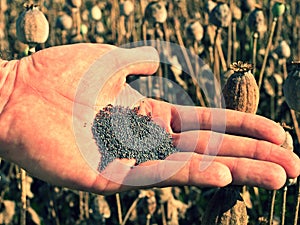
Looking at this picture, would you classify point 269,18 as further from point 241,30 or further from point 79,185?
point 79,185

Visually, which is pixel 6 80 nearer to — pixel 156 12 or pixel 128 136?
pixel 128 136

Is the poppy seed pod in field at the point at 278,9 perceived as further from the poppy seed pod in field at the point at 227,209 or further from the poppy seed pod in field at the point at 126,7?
the poppy seed pod in field at the point at 227,209

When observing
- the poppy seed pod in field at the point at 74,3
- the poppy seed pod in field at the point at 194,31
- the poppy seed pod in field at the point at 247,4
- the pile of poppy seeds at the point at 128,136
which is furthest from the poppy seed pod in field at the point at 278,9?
the poppy seed pod in field at the point at 74,3

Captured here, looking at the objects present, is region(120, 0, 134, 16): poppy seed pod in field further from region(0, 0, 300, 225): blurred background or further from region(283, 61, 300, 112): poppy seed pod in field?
region(283, 61, 300, 112): poppy seed pod in field

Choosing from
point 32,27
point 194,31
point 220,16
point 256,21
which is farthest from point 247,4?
point 32,27

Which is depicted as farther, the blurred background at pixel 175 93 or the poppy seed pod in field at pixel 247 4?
the poppy seed pod in field at pixel 247 4

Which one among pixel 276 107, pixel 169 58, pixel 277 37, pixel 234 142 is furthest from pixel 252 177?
pixel 277 37

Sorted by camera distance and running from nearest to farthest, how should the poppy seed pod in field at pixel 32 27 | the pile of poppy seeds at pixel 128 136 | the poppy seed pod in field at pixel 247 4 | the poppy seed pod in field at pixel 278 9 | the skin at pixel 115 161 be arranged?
the skin at pixel 115 161
the pile of poppy seeds at pixel 128 136
the poppy seed pod in field at pixel 32 27
the poppy seed pod in field at pixel 278 9
the poppy seed pod in field at pixel 247 4
